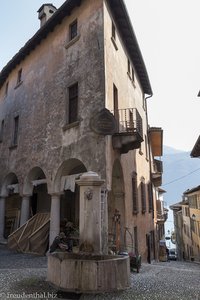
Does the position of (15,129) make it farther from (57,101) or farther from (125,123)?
(125,123)

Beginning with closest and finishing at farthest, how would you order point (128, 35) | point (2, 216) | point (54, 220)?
1. point (54, 220)
2. point (128, 35)
3. point (2, 216)

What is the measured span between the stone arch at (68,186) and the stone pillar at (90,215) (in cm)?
421

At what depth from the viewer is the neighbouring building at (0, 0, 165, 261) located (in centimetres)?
1134

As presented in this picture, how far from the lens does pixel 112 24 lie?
13.7 m

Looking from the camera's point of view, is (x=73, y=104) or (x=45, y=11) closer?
(x=73, y=104)

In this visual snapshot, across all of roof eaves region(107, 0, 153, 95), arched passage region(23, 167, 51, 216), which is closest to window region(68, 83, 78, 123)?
arched passage region(23, 167, 51, 216)

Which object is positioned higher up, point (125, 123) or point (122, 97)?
point (122, 97)

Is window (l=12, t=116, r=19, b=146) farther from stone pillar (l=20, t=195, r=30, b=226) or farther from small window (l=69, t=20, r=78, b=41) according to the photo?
small window (l=69, t=20, r=78, b=41)

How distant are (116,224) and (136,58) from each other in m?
11.7

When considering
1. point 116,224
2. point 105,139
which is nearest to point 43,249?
point 116,224

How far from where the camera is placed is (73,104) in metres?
13.0

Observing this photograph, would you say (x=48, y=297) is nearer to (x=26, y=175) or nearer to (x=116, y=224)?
(x=116, y=224)

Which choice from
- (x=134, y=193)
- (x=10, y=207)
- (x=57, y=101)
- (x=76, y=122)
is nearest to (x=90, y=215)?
(x=76, y=122)

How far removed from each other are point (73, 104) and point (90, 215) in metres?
7.41
